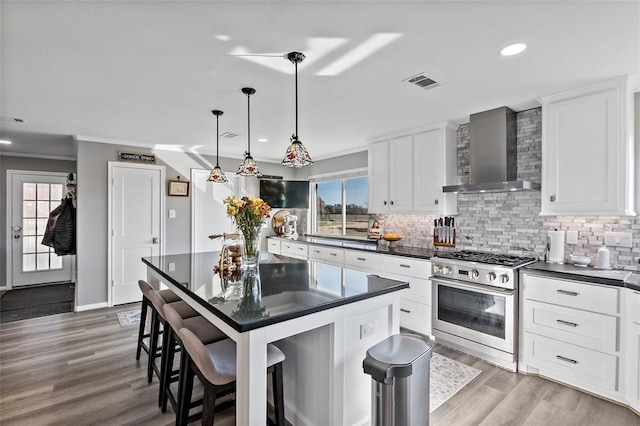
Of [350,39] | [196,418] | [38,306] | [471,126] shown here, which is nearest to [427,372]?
[196,418]

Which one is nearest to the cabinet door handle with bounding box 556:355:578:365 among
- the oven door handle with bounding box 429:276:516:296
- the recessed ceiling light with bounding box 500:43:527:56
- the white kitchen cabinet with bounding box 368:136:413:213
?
the oven door handle with bounding box 429:276:516:296

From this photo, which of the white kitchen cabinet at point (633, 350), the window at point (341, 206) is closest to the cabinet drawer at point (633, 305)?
the white kitchen cabinet at point (633, 350)

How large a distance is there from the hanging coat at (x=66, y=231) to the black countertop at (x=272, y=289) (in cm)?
255

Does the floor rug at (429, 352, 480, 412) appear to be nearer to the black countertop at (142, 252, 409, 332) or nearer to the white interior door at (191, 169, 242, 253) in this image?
the black countertop at (142, 252, 409, 332)

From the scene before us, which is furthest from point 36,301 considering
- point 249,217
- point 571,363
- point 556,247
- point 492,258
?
point 556,247

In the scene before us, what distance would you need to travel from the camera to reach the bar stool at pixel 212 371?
1.51 metres

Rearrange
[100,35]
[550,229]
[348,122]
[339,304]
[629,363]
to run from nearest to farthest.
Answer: [339,304]
[100,35]
[629,363]
[550,229]
[348,122]

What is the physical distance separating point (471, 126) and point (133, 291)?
17.1 ft

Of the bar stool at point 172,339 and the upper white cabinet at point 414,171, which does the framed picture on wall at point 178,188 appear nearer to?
the upper white cabinet at point 414,171

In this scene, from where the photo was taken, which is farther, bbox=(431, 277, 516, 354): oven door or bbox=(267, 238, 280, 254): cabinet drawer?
bbox=(267, 238, 280, 254): cabinet drawer

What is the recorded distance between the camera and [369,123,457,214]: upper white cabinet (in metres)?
3.68

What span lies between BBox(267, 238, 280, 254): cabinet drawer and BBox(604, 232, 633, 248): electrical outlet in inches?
184

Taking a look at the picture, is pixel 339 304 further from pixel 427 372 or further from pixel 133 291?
pixel 133 291

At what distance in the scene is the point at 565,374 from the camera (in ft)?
8.08
